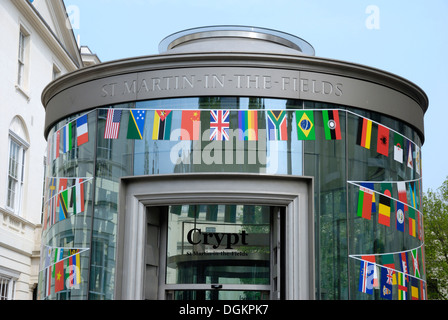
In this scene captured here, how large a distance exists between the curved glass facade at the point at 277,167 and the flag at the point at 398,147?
0.18 feet

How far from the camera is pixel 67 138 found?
1296 cm

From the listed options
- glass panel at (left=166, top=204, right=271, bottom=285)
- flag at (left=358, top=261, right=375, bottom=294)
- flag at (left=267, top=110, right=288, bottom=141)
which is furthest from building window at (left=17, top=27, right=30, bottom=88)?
flag at (left=358, top=261, right=375, bottom=294)

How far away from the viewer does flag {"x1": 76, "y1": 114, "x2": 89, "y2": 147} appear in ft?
41.2

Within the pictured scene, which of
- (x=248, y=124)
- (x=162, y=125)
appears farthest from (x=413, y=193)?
(x=162, y=125)

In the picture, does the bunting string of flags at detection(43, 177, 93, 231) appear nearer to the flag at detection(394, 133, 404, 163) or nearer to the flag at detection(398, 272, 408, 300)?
the flag at detection(394, 133, 404, 163)

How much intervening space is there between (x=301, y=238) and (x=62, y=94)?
5.07m

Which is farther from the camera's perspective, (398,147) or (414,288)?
(398,147)

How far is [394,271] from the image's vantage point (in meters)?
12.0

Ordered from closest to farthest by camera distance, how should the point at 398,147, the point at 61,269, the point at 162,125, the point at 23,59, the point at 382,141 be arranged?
the point at 162,125, the point at 382,141, the point at 61,269, the point at 398,147, the point at 23,59

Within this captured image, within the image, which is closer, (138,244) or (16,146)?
(138,244)

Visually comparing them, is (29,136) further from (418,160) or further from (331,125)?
(331,125)

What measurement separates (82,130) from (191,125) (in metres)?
2.05

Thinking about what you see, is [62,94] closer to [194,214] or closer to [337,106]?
[194,214]
